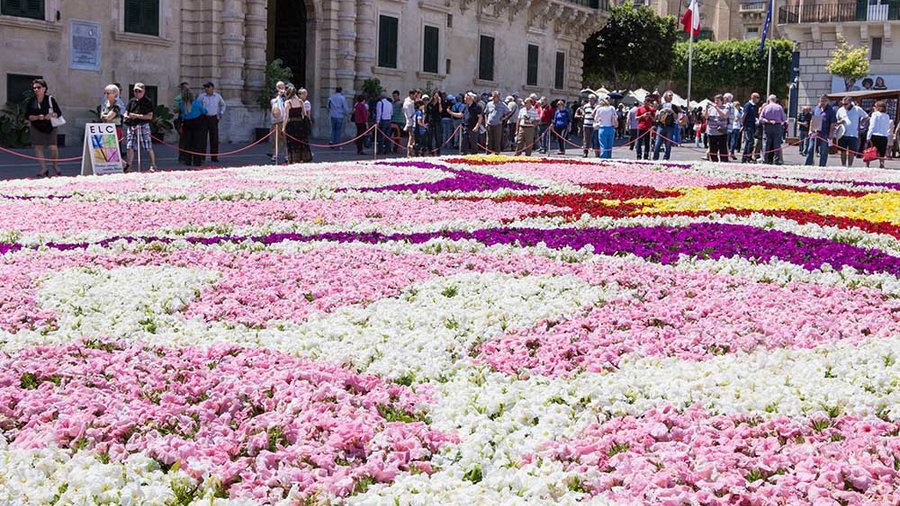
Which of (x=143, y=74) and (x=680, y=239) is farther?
(x=143, y=74)

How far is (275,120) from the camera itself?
2148 centimetres

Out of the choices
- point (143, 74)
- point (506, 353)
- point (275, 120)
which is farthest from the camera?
point (143, 74)

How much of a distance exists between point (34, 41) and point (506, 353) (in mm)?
23053

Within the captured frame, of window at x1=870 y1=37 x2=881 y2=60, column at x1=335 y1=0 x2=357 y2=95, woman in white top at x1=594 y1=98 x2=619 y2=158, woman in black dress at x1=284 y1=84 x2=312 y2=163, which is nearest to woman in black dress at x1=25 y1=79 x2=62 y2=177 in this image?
woman in black dress at x1=284 y1=84 x2=312 y2=163

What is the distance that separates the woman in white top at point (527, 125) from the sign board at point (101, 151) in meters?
12.0

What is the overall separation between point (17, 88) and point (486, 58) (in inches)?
812

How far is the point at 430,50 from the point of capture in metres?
38.6

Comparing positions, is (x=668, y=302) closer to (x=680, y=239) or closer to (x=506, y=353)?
(x=506, y=353)

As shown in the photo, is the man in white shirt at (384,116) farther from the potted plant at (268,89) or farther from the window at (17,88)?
the window at (17,88)

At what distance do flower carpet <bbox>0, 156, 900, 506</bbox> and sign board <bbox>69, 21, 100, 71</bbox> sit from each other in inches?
691

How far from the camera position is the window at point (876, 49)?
54031mm

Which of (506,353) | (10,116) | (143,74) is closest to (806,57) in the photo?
(143,74)

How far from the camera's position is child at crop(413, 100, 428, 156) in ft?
88.8

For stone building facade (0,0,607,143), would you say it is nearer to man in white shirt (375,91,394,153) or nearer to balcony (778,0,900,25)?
man in white shirt (375,91,394,153)
